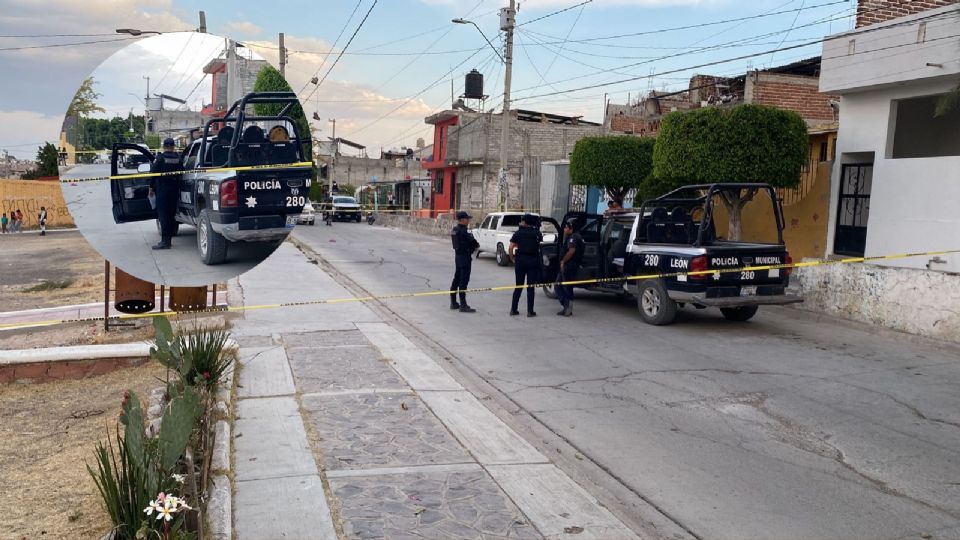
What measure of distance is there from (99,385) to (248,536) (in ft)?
15.1

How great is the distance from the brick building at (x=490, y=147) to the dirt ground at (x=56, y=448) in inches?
1250

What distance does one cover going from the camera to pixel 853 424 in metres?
7.10

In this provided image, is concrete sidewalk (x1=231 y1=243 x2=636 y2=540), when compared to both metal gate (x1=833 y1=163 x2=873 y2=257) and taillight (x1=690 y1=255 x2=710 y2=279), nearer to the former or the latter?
taillight (x1=690 y1=255 x2=710 y2=279)

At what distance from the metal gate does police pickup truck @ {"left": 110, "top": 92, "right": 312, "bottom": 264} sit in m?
16.2

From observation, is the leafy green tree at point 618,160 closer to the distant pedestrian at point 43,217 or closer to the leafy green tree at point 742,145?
the leafy green tree at point 742,145

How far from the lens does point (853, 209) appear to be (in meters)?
17.1

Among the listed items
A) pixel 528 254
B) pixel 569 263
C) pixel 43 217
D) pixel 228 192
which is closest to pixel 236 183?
pixel 228 192

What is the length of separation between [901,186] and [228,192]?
1546cm

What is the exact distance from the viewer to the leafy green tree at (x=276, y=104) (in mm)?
2904

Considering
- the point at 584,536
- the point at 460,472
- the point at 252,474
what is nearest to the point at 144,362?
the point at 252,474

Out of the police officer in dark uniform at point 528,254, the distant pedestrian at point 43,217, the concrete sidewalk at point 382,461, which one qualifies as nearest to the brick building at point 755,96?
the police officer in dark uniform at point 528,254

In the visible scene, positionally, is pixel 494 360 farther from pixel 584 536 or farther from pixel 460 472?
pixel 584 536

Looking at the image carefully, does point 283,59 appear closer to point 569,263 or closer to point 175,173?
point 175,173

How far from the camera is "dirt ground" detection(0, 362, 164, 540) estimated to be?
4.79 meters
